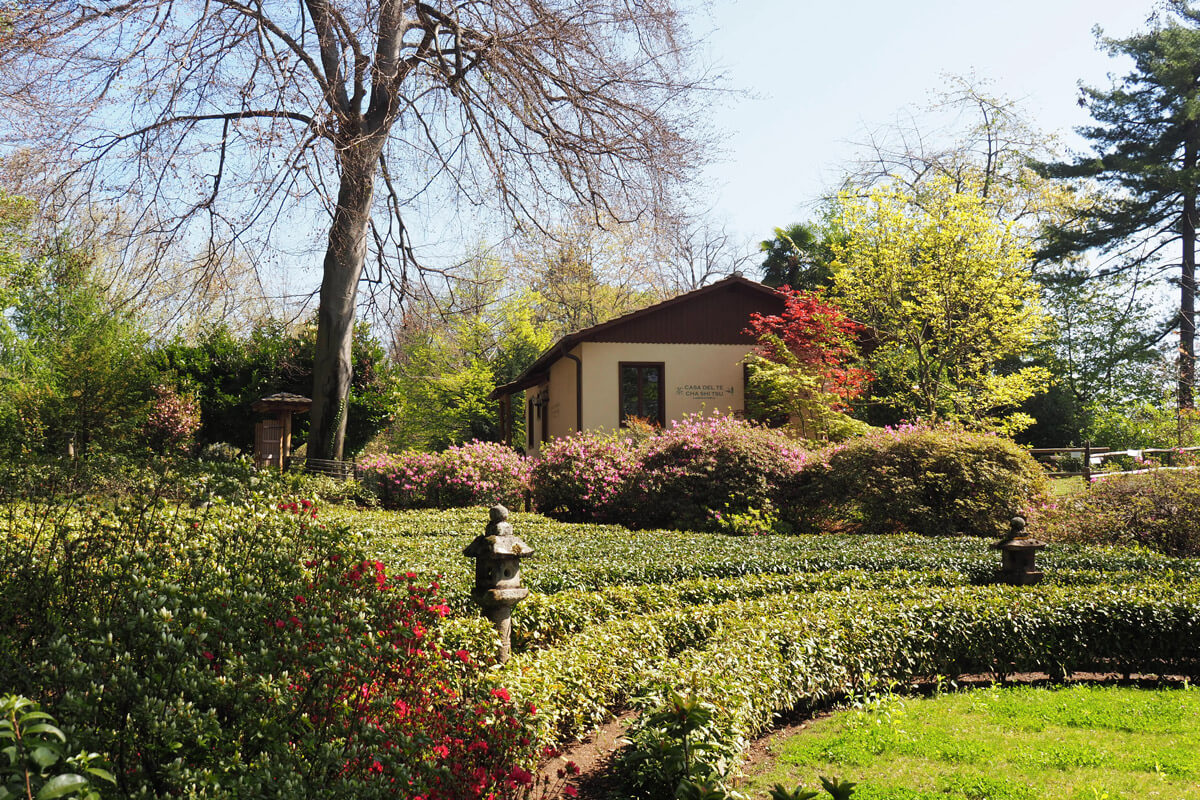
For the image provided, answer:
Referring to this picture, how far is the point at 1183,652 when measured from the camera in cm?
559

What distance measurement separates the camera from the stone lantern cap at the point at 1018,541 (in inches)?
269

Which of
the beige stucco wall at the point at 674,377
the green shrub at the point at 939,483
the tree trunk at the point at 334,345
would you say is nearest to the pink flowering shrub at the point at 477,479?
the tree trunk at the point at 334,345

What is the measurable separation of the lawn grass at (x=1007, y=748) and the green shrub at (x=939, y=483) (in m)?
6.52

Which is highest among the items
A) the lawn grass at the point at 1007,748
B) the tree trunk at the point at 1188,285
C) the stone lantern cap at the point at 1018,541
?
the tree trunk at the point at 1188,285

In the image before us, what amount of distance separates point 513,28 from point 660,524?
25.8ft

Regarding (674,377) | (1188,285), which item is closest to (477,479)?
(674,377)

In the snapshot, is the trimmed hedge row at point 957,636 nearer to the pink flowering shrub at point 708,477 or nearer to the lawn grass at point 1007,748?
the lawn grass at point 1007,748

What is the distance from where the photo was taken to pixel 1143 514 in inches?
364

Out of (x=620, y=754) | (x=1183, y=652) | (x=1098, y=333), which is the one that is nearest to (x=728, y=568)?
(x=1183, y=652)

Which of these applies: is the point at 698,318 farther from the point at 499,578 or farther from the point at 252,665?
the point at 252,665

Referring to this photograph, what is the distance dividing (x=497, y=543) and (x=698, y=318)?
14775mm

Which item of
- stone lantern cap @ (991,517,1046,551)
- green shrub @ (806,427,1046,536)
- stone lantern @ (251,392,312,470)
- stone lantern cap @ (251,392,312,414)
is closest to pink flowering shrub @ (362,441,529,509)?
stone lantern cap @ (251,392,312,414)

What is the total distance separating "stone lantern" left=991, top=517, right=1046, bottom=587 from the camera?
22.4ft

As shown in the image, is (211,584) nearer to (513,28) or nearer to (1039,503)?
(513,28)
